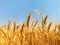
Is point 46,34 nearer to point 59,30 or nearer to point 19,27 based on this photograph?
point 19,27

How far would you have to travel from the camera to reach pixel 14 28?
9.87ft

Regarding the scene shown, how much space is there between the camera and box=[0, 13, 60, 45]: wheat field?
304cm

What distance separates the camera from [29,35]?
3.15 metres

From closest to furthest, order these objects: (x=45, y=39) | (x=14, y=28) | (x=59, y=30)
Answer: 1. (x=14, y=28)
2. (x=45, y=39)
3. (x=59, y=30)

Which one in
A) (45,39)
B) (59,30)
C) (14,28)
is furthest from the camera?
(59,30)

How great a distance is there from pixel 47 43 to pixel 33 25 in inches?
11.5

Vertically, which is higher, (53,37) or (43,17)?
(43,17)

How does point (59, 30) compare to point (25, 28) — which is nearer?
point (25, 28)

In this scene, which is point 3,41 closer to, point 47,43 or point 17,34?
point 17,34

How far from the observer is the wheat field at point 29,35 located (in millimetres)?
3045

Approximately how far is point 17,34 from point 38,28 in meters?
0.29

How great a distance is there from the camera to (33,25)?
3156 mm

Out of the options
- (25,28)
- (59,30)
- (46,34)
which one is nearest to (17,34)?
(25,28)

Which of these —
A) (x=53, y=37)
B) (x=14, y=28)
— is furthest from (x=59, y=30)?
(x=14, y=28)
